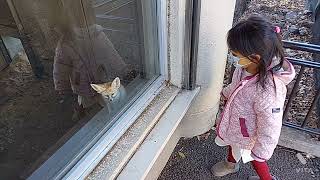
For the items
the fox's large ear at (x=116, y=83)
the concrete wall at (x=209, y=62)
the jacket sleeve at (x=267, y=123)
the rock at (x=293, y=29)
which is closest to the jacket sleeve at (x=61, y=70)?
the fox's large ear at (x=116, y=83)

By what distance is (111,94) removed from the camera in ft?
5.18

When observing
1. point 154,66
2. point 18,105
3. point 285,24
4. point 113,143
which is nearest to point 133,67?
point 154,66

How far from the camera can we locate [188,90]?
6.30ft

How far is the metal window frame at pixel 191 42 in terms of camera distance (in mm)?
1571

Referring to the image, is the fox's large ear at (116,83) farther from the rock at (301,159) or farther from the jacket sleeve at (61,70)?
the rock at (301,159)

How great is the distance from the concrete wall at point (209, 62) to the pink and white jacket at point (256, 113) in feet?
0.92

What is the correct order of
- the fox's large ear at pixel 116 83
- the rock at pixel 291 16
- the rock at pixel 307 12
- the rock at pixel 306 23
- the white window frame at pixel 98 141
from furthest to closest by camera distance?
1. the rock at pixel 307 12
2. the rock at pixel 291 16
3. the rock at pixel 306 23
4. the fox's large ear at pixel 116 83
5. the white window frame at pixel 98 141

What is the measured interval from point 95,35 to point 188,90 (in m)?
0.72

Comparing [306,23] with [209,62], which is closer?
[209,62]

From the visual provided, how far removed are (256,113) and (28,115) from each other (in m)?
1.27

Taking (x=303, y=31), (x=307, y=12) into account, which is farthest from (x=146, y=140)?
(x=307, y=12)

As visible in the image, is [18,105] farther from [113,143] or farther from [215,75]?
[215,75]

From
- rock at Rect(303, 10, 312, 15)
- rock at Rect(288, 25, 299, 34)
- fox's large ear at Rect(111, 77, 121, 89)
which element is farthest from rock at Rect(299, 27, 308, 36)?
fox's large ear at Rect(111, 77, 121, 89)

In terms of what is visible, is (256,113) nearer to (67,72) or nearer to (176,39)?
(176,39)
